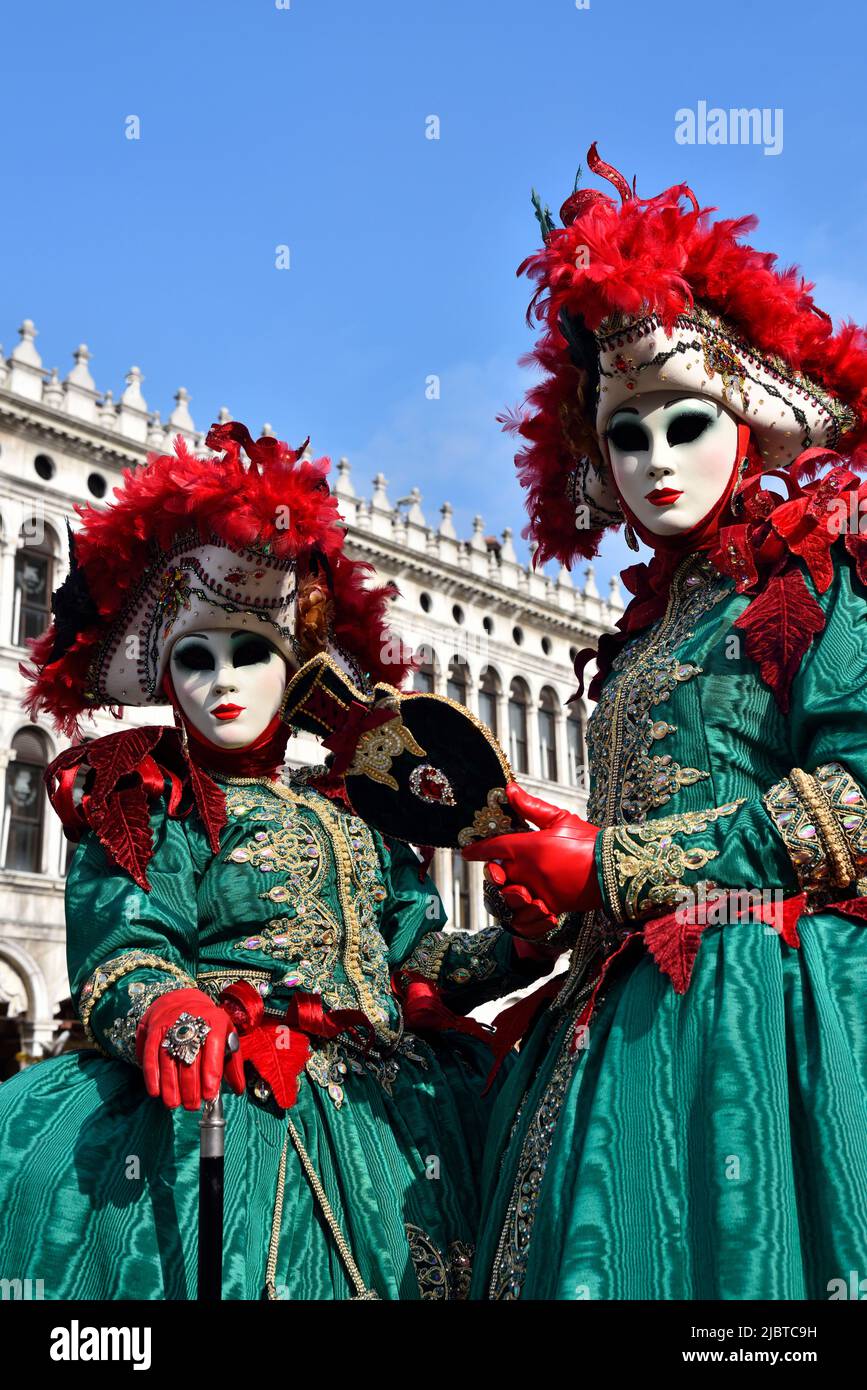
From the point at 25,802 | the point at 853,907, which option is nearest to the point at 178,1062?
the point at 853,907

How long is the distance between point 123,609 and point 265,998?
Answer: 1.23m

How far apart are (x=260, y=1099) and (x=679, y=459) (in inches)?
61.4

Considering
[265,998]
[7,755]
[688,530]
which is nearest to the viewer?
[688,530]

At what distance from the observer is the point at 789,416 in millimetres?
2844

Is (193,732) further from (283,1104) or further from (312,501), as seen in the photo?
(283,1104)

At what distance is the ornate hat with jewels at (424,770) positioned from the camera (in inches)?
98.0

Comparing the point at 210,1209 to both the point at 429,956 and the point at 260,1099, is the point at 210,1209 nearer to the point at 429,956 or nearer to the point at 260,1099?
the point at 260,1099

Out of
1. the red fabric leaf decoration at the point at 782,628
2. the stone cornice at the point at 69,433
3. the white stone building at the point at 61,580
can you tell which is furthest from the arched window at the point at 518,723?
the red fabric leaf decoration at the point at 782,628

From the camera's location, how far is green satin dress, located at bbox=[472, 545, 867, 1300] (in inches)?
76.6

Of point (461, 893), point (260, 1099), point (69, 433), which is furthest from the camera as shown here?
point (461, 893)

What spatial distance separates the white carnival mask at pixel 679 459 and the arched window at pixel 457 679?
23.4m

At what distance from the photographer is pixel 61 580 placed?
2055cm

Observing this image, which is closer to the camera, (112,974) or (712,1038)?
(712,1038)
